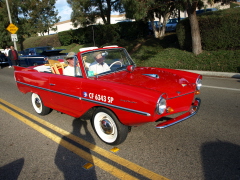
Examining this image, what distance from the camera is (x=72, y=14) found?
24.9m

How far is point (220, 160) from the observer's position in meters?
3.02

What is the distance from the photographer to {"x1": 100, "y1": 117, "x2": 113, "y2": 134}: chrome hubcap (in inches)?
141

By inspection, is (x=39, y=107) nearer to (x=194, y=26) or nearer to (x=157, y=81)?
(x=157, y=81)

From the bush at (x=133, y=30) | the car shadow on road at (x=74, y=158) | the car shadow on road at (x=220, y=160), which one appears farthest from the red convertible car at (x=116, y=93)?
the bush at (x=133, y=30)

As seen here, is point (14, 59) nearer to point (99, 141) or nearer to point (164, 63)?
point (164, 63)

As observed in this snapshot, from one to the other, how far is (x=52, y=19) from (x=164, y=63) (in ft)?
106

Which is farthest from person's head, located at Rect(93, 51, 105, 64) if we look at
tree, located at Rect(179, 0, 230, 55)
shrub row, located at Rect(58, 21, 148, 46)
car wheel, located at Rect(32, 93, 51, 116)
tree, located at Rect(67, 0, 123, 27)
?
tree, located at Rect(67, 0, 123, 27)

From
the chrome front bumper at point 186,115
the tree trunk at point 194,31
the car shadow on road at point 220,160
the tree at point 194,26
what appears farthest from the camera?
the tree trunk at point 194,31

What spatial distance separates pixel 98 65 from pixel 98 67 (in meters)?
0.07

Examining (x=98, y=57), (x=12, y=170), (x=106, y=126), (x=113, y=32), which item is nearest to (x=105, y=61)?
(x=98, y=57)

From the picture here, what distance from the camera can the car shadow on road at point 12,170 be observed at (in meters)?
2.97

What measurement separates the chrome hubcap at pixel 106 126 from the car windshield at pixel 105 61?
2.84 ft

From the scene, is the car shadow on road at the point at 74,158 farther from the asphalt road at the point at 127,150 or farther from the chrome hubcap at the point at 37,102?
the chrome hubcap at the point at 37,102

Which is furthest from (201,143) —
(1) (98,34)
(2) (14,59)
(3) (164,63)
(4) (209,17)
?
(1) (98,34)
